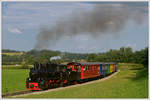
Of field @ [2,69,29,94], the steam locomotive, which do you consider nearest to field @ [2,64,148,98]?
field @ [2,69,29,94]

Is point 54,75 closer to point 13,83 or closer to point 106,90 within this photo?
point 106,90

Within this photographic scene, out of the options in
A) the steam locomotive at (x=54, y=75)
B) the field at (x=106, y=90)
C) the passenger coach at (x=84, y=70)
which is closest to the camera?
the field at (x=106, y=90)

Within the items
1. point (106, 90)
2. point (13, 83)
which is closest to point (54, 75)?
point (106, 90)

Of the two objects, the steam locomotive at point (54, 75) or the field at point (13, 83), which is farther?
the field at point (13, 83)

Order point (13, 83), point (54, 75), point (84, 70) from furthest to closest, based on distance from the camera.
Answer: point (13, 83) < point (84, 70) < point (54, 75)

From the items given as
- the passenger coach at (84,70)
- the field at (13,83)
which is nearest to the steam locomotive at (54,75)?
the passenger coach at (84,70)

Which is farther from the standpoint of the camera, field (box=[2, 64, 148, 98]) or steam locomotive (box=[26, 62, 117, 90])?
steam locomotive (box=[26, 62, 117, 90])

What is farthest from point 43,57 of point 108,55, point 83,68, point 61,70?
point 108,55

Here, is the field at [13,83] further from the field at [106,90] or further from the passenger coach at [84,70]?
the passenger coach at [84,70]

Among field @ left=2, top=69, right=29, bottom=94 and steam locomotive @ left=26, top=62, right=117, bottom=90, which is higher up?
steam locomotive @ left=26, top=62, right=117, bottom=90

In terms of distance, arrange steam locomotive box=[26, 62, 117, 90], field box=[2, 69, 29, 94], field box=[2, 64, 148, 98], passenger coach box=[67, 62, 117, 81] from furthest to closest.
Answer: passenger coach box=[67, 62, 117, 81]
field box=[2, 69, 29, 94]
steam locomotive box=[26, 62, 117, 90]
field box=[2, 64, 148, 98]

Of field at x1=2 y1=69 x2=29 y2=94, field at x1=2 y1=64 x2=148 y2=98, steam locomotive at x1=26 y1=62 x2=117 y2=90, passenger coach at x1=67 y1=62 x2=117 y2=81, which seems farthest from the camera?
passenger coach at x1=67 y1=62 x2=117 y2=81

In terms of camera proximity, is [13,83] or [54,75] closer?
[54,75]

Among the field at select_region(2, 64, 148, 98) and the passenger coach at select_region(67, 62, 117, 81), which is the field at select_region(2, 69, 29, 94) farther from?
the passenger coach at select_region(67, 62, 117, 81)
